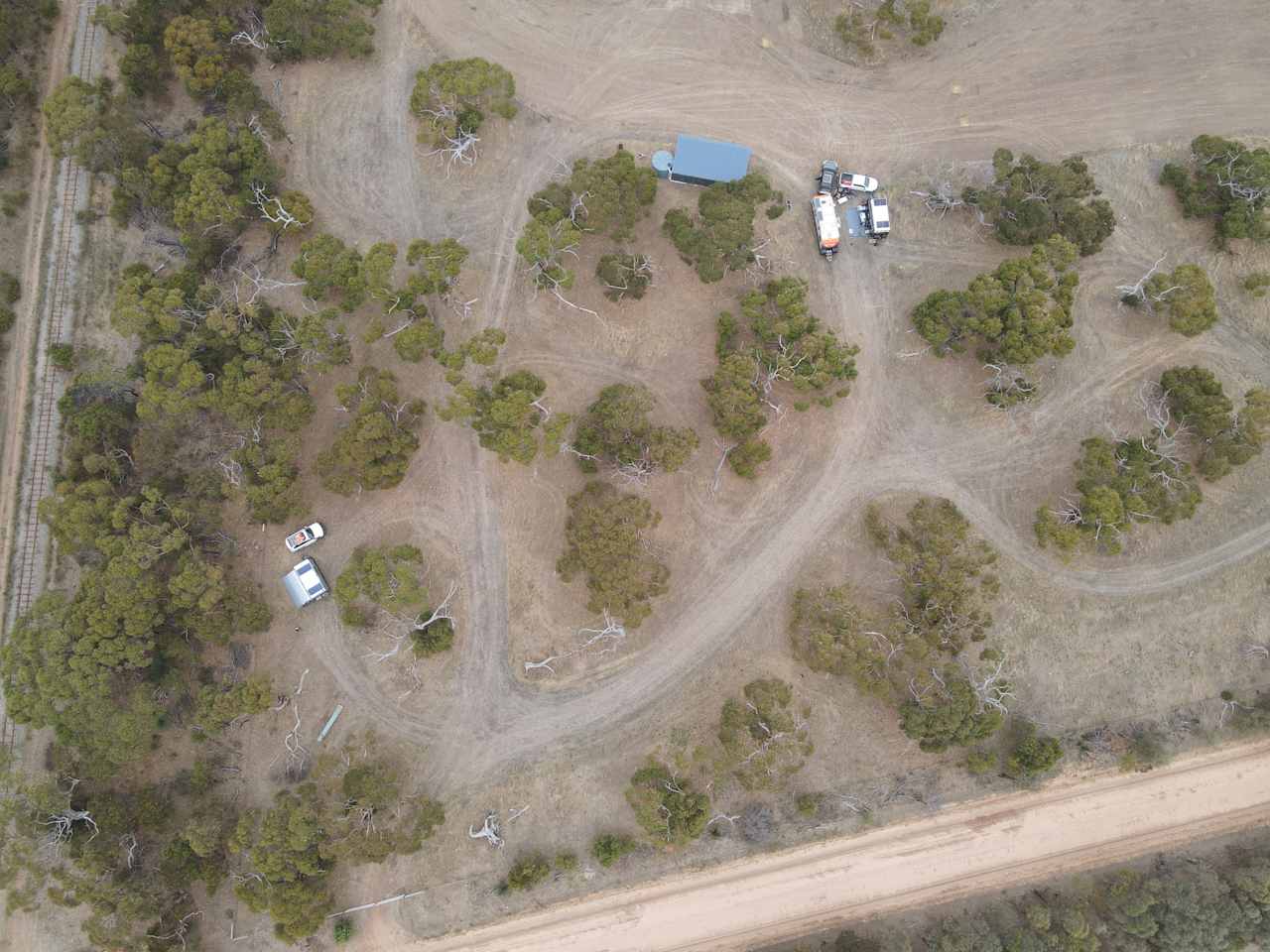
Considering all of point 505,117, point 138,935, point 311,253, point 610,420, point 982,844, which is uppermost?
point 505,117

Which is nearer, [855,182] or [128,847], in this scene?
[128,847]

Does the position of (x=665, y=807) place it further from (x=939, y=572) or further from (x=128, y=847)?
(x=128, y=847)

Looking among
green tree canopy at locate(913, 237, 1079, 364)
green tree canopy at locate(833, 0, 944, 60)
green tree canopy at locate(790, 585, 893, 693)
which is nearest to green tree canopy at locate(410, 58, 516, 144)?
green tree canopy at locate(833, 0, 944, 60)

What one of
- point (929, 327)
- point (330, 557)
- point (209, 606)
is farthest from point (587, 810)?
point (929, 327)

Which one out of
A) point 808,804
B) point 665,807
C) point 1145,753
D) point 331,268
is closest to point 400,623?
point 665,807

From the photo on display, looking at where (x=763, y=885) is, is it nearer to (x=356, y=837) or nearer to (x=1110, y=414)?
(x=356, y=837)
